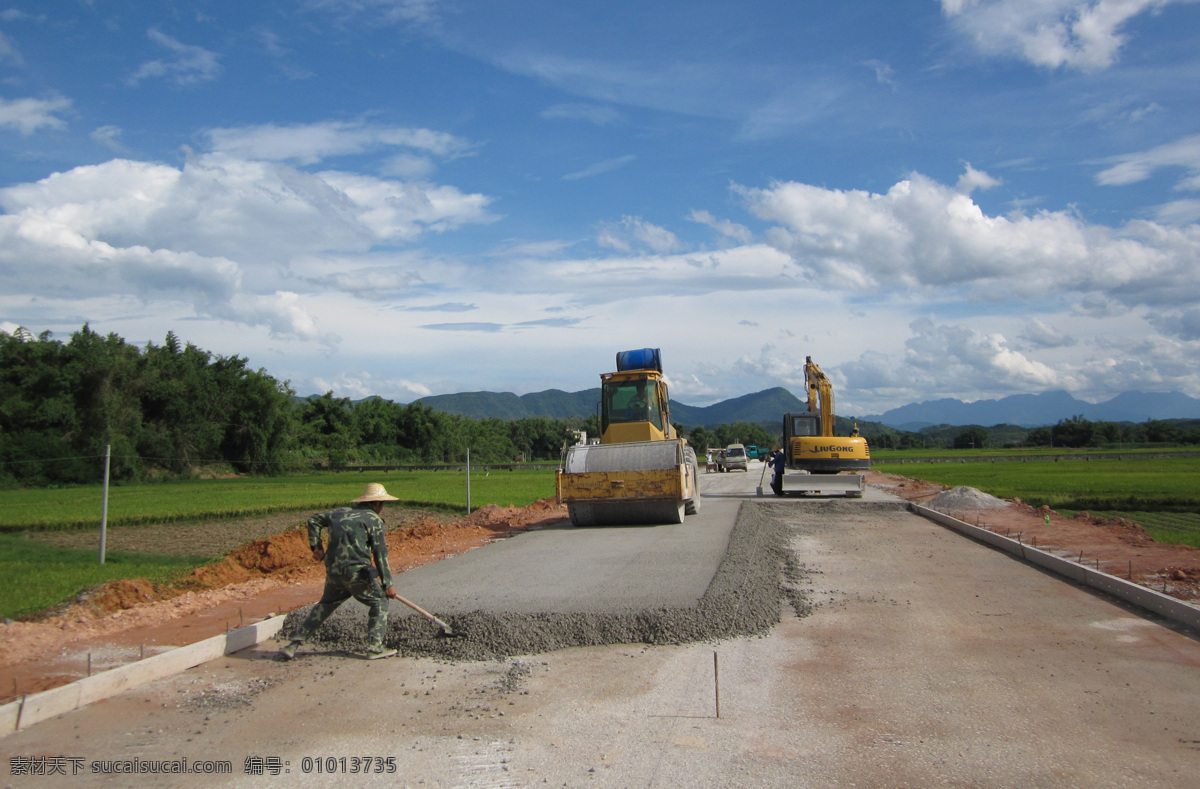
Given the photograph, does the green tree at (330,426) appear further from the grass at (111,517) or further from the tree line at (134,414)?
the grass at (111,517)

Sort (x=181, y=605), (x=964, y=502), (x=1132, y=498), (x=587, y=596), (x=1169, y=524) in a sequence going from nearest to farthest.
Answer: (x=587, y=596) < (x=181, y=605) < (x=1169, y=524) < (x=964, y=502) < (x=1132, y=498)

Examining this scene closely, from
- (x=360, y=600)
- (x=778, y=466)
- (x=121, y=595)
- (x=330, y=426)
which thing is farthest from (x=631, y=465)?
(x=330, y=426)

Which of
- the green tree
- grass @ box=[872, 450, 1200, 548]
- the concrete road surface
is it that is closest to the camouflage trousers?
the concrete road surface

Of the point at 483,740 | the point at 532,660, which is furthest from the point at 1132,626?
the point at 483,740

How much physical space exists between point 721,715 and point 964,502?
1987cm

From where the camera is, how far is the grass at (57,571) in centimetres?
1045

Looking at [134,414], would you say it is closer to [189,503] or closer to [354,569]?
[189,503]

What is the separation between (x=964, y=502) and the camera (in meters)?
22.7

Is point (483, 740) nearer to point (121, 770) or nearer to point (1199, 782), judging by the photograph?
point (121, 770)

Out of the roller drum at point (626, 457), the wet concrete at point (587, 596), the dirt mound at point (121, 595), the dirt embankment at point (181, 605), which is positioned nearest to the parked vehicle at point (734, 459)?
the dirt embankment at point (181, 605)

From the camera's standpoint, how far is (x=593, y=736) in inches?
199

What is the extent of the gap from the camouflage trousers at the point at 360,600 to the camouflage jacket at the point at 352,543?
78 mm

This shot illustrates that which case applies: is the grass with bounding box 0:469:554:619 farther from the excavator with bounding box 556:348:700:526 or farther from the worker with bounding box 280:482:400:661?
the excavator with bounding box 556:348:700:526

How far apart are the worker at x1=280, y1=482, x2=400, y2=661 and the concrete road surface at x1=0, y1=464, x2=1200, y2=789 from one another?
0.27m
